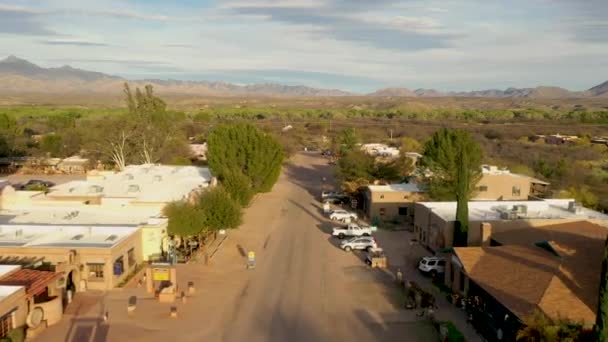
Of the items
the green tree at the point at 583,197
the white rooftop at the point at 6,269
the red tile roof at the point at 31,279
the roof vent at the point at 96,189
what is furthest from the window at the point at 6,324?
the green tree at the point at 583,197

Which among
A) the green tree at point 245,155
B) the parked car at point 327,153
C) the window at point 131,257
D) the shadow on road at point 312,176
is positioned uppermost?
the green tree at point 245,155

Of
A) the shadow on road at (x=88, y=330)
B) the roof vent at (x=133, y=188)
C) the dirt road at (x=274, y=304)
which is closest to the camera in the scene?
the shadow on road at (x=88, y=330)

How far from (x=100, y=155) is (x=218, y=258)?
132 ft

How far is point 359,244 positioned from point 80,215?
1680cm

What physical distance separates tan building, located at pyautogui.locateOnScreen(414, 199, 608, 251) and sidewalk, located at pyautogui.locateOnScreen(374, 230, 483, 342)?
1.05m

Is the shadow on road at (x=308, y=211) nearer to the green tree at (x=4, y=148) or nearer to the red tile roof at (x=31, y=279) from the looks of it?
the red tile roof at (x=31, y=279)

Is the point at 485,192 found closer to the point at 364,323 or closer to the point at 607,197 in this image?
the point at 607,197

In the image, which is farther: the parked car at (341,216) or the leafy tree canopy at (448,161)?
the parked car at (341,216)

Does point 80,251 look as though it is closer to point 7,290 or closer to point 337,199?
point 7,290

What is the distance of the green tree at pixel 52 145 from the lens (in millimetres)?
74250

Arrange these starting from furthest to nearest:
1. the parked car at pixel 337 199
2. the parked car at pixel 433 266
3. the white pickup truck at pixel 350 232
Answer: the parked car at pixel 337 199 → the white pickup truck at pixel 350 232 → the parked car at pixel 433 266

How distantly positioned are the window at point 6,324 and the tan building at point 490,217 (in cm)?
2082

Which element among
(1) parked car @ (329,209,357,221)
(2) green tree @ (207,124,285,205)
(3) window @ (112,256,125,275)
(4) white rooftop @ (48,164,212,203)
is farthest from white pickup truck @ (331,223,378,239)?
(3) window @ (112,256,125,275)

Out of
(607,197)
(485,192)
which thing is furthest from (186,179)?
(607,197)
